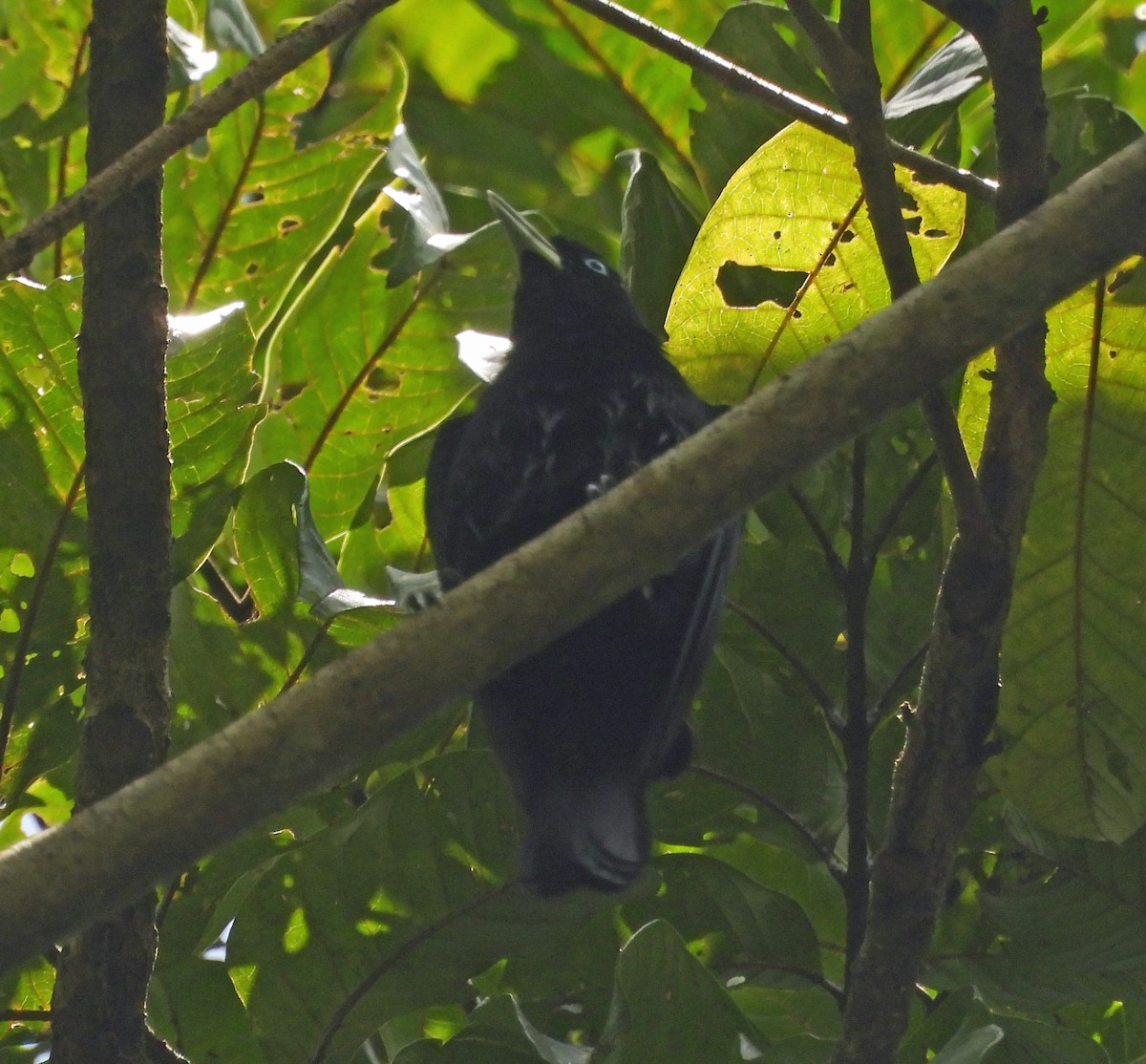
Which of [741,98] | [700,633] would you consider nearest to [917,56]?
[741,98]

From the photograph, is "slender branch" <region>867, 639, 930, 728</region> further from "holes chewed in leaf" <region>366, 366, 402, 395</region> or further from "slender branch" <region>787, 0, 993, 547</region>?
"holes chewed in leaf" <region>366, 366, 402, 395</region>

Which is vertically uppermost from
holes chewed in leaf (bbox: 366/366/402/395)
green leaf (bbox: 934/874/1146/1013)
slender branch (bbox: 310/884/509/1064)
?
holes chewed in leaf (bbox: 366/366/402/395)

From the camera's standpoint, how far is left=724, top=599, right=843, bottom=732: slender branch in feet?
9.05

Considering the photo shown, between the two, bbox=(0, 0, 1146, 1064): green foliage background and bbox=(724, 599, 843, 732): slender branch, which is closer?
bbox=(0, 0, 1146, 1064): green foliage background

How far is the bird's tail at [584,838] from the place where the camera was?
2561 millimetres

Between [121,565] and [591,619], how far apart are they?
29.8 inches

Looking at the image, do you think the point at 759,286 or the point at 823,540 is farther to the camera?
the point at 759,286

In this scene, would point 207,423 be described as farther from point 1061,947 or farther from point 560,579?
point 1061,947

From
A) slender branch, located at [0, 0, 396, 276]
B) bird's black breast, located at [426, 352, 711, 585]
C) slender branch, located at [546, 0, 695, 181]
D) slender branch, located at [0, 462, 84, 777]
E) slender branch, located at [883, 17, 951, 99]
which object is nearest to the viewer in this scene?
slender branch, located at [0, 0, 396, 276]

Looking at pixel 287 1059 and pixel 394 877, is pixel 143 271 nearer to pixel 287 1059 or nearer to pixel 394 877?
pixel 394 877

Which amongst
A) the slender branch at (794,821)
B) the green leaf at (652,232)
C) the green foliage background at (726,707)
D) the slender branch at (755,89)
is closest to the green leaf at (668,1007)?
the green foliage background at (726,707)

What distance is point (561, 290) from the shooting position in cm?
352

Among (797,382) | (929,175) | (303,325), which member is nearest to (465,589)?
(797,382)

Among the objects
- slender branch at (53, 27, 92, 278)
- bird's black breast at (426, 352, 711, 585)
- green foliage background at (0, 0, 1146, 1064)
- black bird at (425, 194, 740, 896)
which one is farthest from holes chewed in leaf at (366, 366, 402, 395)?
slender branch at (53, 27, 92, 278)
